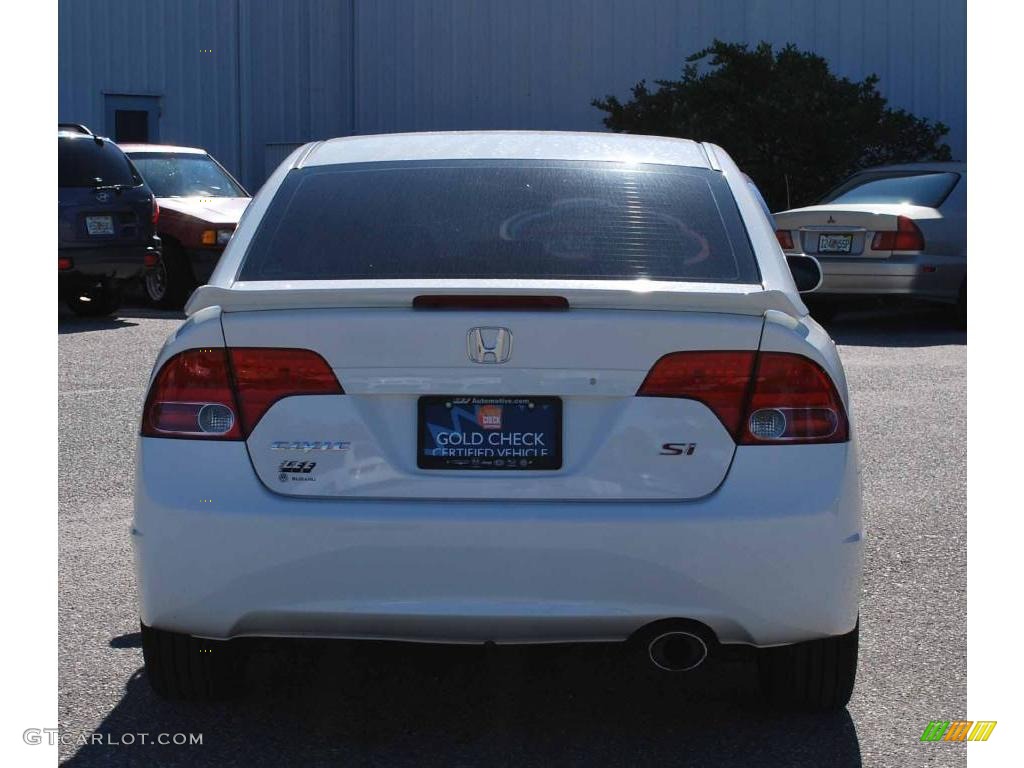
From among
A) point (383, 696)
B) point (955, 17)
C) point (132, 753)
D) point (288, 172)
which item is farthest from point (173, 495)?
point (955, 17)

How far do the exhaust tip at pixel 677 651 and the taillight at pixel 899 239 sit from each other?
10.7 meters

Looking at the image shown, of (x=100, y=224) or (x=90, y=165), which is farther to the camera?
(x=90, y=165)

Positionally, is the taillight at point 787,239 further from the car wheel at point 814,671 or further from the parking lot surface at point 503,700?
the car wheel at point 814,671

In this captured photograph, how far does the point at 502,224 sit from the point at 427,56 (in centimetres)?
2306

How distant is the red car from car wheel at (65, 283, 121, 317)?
438 millimetres

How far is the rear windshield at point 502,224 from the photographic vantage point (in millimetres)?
4004

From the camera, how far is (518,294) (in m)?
3.69

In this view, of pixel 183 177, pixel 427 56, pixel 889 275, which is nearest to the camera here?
pixel 889 275

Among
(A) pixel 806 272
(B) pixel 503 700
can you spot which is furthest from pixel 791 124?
(B) pixel 503 700

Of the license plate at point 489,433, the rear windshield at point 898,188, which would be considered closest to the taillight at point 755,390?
the license plate at point 489,433

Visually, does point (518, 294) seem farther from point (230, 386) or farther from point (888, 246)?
point (888, 246)

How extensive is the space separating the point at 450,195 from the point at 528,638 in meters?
1.33

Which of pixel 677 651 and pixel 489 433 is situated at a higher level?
pixel 489 433

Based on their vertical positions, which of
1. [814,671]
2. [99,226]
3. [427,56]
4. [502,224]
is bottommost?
[814,671]
